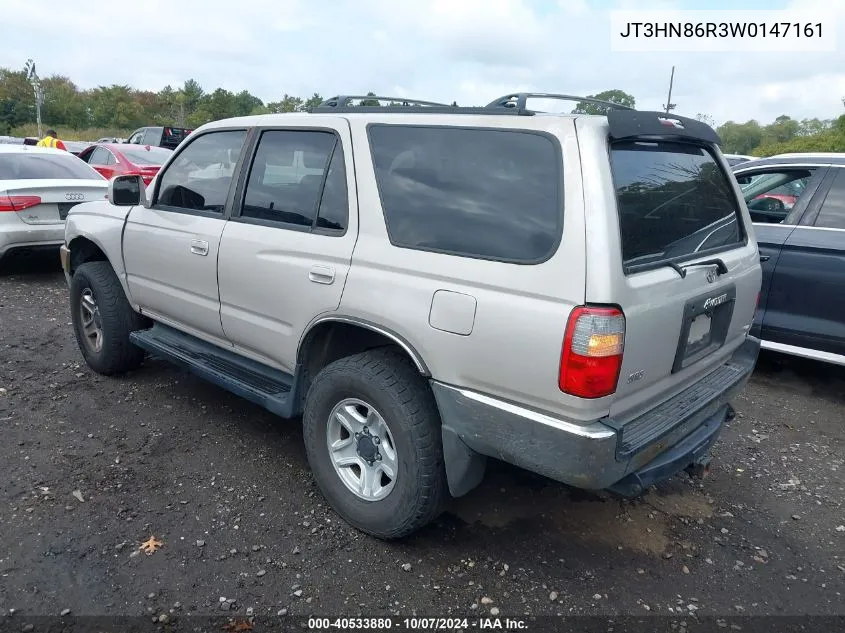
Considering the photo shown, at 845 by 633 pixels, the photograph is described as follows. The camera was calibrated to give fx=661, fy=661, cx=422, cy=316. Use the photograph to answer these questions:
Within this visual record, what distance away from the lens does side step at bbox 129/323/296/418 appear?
3.38m

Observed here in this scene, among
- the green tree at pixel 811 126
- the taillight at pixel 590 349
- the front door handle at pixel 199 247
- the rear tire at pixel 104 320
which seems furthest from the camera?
the green tree at pixel 811 126

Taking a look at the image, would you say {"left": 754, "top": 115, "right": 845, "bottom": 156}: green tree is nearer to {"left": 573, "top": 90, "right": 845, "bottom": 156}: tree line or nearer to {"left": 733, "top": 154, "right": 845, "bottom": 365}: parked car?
{"left": 573, "top": 90, "right": 845, "bottom": 156}: tree line

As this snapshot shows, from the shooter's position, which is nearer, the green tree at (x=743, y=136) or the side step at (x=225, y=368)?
the side step at (x=225, y=368)

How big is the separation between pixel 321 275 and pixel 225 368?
109cm

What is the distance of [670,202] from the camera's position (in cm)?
281

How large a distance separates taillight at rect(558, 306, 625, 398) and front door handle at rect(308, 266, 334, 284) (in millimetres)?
1171

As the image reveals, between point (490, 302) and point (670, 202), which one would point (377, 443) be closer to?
point (490, 302)

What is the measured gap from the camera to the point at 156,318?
4301mm

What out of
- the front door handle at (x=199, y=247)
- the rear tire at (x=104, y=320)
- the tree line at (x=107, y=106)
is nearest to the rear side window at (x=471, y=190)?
the front door handle at (x=199, y=247)

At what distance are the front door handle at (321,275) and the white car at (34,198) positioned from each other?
542 cm

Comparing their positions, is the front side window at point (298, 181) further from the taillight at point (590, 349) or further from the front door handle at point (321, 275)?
the taillight at point (590, 349)

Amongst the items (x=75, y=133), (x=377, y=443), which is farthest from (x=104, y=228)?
(x=75, y=133)

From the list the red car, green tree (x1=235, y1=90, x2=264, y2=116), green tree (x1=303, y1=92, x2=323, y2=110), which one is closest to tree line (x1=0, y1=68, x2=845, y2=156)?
green tree (x1=235, y1=90, x2=264, y2=116)

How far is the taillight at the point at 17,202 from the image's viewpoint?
718 cm
